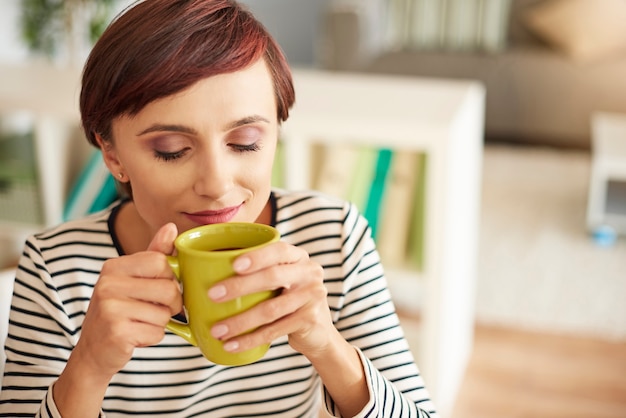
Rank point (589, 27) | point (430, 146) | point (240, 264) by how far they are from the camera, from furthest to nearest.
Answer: point (589, 27)
point (430, 146)
point (240, 264)

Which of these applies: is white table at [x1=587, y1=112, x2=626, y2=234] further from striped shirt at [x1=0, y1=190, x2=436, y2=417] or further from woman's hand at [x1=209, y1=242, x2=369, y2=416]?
woman's hand at [x1=209, y1=242, x2=369, y2=416]

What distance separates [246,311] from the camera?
26.7 inches

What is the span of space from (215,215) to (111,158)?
15cm

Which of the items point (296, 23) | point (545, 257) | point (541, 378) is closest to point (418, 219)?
point (541, 378)

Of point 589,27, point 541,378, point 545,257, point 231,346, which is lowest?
point 231,346

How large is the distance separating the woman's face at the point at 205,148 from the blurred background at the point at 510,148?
29.8 inches

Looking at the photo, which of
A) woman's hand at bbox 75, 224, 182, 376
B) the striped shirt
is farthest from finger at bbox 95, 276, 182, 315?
the striped shirt

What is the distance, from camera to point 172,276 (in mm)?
701

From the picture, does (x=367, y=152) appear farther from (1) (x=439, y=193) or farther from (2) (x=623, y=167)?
(2) (x=623, y=167)

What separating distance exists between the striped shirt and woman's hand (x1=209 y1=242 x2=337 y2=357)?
213 millimetres

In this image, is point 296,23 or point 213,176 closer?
point 213,176

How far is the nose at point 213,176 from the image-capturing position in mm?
799

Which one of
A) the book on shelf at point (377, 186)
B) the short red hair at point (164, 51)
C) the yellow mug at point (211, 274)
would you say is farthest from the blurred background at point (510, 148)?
the yellow mug at point (211, 274)

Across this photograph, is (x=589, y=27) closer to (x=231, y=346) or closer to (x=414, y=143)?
(x=414, y=143)
